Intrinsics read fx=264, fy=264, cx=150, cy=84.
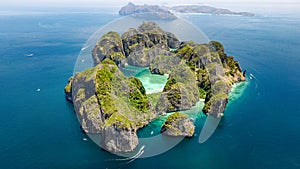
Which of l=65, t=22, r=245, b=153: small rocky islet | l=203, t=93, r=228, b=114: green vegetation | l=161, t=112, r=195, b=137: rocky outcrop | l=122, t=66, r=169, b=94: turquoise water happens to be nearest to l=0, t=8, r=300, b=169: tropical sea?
l=161, t=112, r=195, b=137: rocky outcrop

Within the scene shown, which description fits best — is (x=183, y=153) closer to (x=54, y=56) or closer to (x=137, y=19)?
(x=54, y=56)

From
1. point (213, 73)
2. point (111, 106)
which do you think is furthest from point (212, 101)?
point (111, 106)

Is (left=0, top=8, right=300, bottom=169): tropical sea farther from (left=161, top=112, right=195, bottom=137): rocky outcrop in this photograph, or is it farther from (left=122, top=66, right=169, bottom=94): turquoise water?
(left=122, top=66, right=169, bottom=94): turquoise water

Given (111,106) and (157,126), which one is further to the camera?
(157,126)

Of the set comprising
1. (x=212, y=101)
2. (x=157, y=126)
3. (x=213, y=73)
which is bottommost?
(x=157, y=126)

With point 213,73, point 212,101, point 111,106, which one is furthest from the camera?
point 213,73

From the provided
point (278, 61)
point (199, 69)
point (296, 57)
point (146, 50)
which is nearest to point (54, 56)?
point (146, 50)

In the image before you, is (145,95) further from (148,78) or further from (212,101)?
(148,78)

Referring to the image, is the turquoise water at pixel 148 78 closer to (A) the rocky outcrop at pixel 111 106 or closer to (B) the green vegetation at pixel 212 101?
(A) the rocky outcrop at pixel 111 106

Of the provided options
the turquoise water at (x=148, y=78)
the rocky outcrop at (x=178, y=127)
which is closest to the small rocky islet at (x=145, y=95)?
the rocky outcrop at (x=178, y=127)
